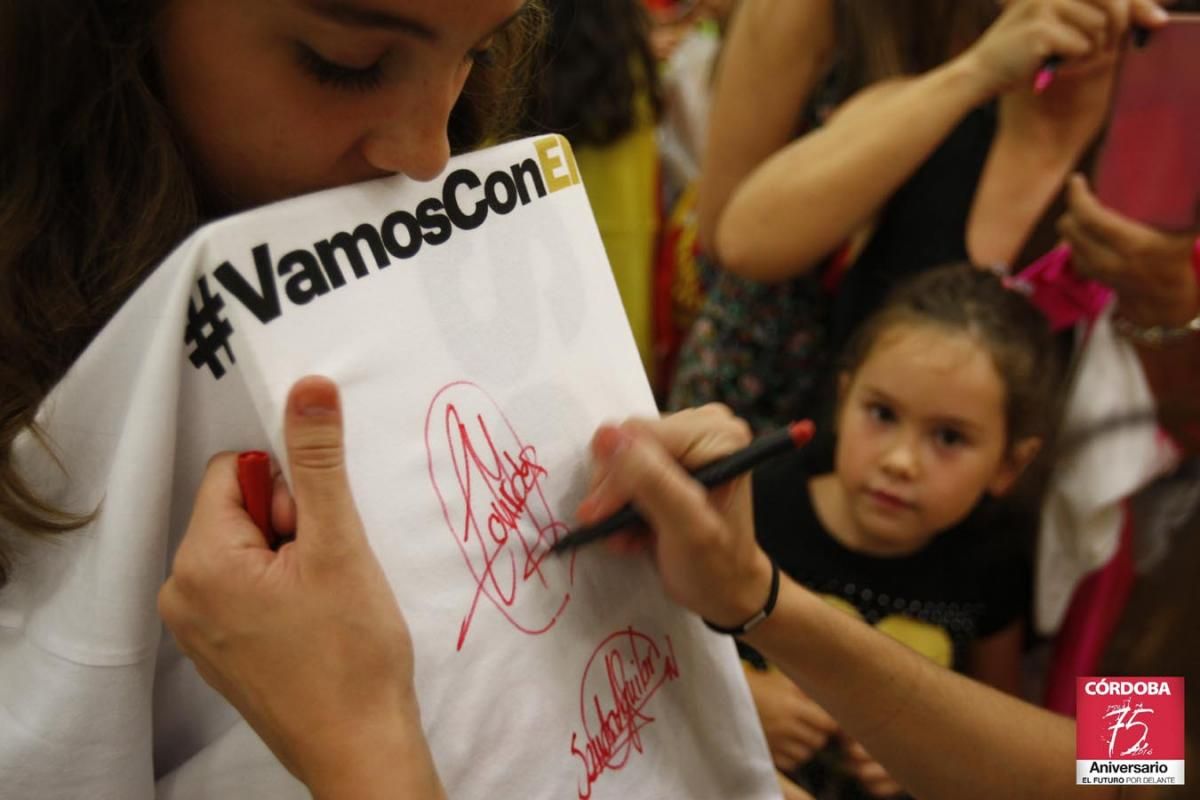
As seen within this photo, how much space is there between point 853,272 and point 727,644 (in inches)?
27.3

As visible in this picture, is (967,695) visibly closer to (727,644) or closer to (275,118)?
(727,644)

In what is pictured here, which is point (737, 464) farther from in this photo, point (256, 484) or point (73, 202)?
point (73, 202)

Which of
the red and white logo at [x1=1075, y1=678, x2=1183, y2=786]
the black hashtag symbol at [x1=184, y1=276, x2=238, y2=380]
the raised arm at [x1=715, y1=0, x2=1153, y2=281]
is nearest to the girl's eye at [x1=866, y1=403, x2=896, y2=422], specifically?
the raised arm at [x1=715, y1=0, x2=1153, y2=281]

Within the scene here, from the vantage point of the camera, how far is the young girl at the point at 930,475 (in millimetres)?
1230

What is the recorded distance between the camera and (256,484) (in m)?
0.57

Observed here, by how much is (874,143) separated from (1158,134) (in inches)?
11.5

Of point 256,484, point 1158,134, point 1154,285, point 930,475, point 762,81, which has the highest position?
point 256,484

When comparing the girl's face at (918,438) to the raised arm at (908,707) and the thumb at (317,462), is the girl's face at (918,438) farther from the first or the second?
the thumb at (317,462)

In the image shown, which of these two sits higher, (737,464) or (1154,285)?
(737,464)

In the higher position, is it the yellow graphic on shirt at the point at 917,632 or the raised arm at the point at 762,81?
the raised arm at the point at 762,81
